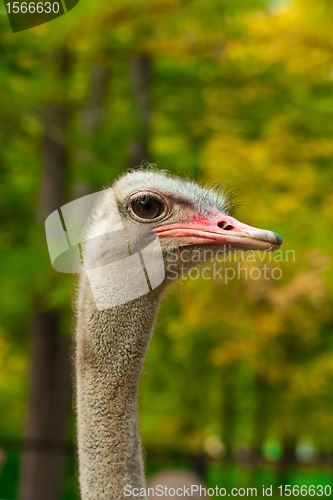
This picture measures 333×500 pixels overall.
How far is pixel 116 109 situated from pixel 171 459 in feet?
14.6

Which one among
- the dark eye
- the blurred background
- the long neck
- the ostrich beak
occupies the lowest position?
the long neck

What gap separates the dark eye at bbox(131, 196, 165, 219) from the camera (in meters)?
1.70

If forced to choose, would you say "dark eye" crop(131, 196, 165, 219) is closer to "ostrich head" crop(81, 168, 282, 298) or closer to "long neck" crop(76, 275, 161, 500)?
"ostrich head" crop(81, 168, 282, 298)

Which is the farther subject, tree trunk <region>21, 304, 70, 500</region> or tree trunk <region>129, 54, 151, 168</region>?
tree trunk <region>21, 304, 70, 500</region>

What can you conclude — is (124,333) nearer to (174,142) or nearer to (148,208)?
(148,208)

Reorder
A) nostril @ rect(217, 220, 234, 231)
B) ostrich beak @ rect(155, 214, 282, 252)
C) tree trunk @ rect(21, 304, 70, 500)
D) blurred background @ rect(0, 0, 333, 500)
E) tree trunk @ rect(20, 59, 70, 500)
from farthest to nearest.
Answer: tree trunk @ rect(21, 304, 70, 500) < tree trunk @ rect(20, 59, 70, 500) < blurred background @ rect(0, 0, 333, 500) < nostril @ rect(217, 220, 234, 231) < ostrich beak @ rect(155, 214, 282, 252)

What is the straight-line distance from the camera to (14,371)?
9.87m

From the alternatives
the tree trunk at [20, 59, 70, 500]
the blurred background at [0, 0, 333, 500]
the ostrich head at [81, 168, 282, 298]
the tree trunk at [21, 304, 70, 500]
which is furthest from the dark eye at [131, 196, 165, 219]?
the tree trunk at [21, 304, 70, 500]

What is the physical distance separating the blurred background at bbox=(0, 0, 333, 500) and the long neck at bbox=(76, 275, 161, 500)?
90.7 inches

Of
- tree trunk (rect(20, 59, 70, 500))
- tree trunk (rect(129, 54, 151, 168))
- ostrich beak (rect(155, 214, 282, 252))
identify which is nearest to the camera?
ostrich beak (rect(155, 214, 282, 252))

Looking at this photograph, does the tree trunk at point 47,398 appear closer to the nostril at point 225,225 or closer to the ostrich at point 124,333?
the ostrich at point 124,333

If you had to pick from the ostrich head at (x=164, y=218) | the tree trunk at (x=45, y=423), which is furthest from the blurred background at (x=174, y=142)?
the ostrich head at (x=164, y=218)

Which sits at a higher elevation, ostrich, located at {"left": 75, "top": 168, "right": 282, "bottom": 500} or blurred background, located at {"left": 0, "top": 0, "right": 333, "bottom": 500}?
blurred background, located at {"left": 0, "top": 0, "right": 333, "bottom": 500}

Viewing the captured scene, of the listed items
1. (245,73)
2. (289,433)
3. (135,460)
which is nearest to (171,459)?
(289,433)
